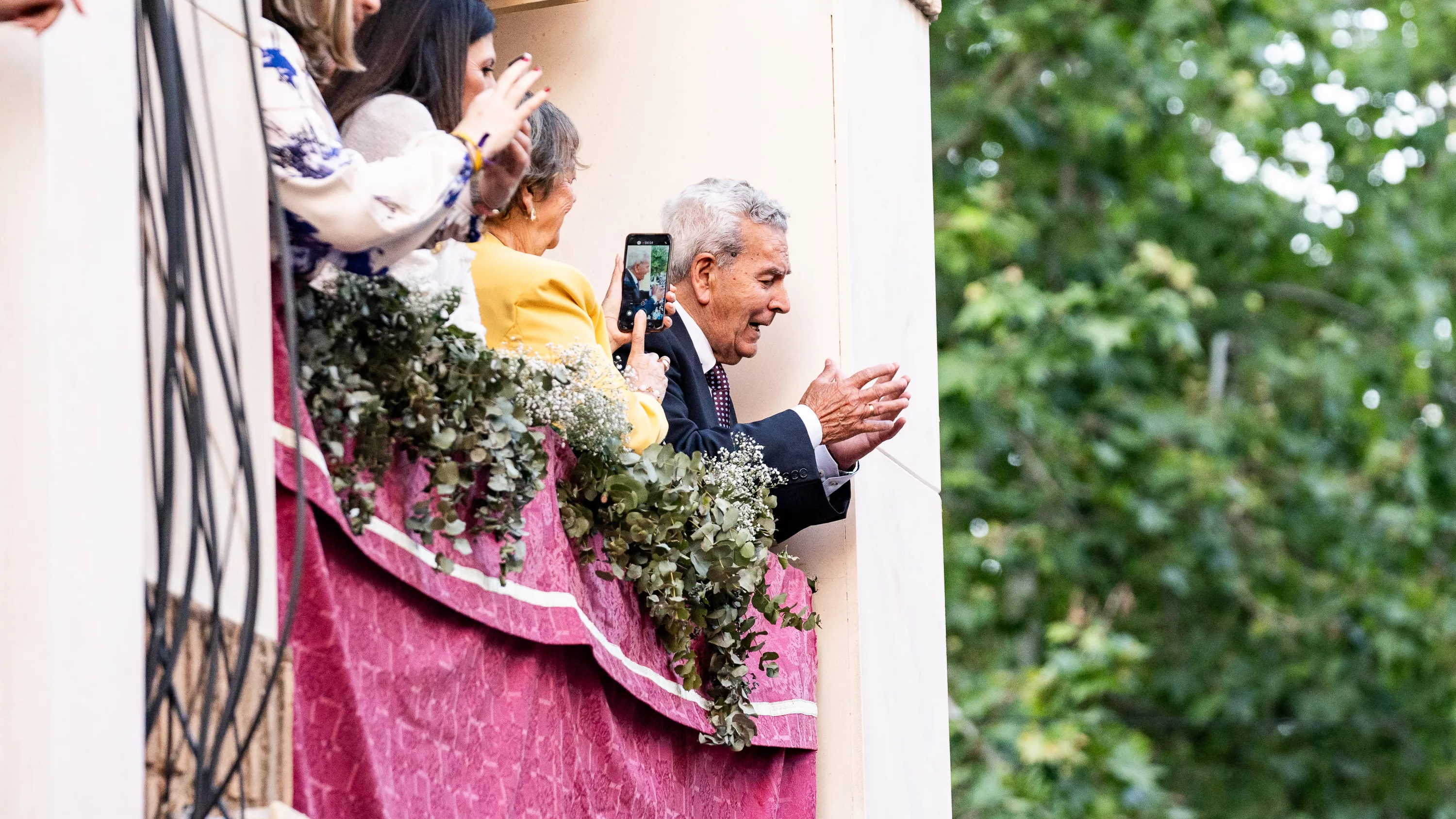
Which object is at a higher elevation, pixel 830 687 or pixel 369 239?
pixel 369 239

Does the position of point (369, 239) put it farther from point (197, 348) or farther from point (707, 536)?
point (707, 536)

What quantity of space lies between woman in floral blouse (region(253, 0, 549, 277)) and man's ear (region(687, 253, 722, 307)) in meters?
2.14

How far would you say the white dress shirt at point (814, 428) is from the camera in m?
5.27

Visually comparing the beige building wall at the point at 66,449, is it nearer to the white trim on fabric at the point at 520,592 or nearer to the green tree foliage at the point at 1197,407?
the white trim on fabric at the point at 520,592

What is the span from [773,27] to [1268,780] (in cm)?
986

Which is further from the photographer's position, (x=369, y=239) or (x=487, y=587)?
(x=487, y=587)

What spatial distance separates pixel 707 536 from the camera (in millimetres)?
4500

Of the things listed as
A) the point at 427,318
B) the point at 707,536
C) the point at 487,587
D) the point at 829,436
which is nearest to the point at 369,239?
A: the point at 427,318

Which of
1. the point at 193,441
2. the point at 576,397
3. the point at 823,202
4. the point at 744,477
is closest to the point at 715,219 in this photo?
the point at 823,202

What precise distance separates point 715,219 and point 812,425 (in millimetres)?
635

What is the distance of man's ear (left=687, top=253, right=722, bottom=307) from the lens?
5.51 m

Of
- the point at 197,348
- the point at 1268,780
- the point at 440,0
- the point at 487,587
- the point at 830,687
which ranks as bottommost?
the point at 1268,780

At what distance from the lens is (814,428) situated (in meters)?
5.27

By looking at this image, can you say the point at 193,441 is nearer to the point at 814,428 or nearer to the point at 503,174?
the point at 503,174
